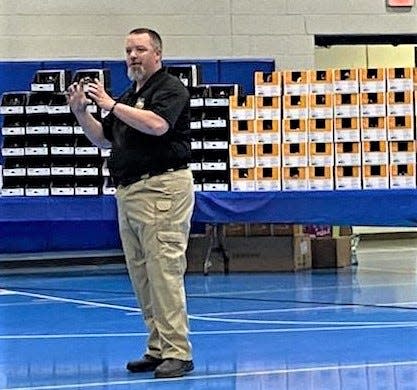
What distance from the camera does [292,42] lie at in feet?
50.3

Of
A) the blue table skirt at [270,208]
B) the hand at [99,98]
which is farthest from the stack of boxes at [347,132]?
the hand at [99,98]

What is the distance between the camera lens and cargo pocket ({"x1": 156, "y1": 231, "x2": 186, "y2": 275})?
6004 millimetres

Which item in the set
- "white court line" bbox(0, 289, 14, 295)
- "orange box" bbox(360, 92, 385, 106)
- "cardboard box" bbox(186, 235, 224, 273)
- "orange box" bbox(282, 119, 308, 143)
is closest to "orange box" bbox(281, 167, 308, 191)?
"orange box" bbox(282, 119, 308, 143)

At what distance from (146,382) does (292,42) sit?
9.91 meters

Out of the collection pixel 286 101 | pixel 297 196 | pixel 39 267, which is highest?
pixel 286 101

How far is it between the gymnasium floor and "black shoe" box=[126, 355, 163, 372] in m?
0.07

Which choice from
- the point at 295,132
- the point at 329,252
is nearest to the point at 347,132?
the point at 295,132

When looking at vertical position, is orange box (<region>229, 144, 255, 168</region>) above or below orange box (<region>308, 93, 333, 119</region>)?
below

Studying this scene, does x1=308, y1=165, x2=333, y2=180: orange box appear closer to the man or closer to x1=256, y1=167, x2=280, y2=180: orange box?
x1=256, y1=167, x2=280, y2=180: orange box

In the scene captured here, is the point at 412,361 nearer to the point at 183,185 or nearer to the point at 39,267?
the point at 183,185

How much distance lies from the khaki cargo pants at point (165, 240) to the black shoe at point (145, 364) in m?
0.16

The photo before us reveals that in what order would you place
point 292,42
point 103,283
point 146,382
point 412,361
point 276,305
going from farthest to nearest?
point 292,42, point 103,283, point 276,305, point 412,361, point 146,382

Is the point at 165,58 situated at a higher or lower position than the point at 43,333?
higher

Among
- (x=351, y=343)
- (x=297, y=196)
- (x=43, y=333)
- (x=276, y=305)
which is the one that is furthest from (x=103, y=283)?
(x=351, y=343)
